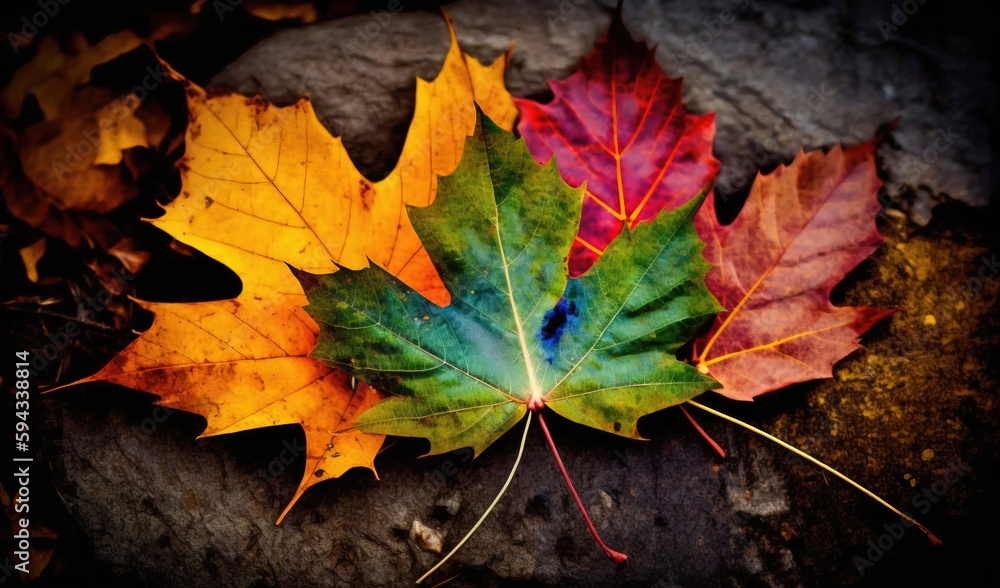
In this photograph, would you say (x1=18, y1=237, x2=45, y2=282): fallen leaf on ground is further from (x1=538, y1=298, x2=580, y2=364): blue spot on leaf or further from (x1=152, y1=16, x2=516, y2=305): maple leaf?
(x1=538, y1=298, x2=580, y2=364): blue spot on leaf

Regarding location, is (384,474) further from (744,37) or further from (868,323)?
(744,37)

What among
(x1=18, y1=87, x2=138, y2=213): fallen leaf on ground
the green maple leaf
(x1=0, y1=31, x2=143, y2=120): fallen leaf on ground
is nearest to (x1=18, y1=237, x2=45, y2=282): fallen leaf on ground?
(x1=18, y1=87, x2=138, y2=213): fallen leaf on ground

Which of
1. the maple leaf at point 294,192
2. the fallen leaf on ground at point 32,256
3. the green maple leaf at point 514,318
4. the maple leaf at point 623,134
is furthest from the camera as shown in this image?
the fallen leaf on ground at point 32,256

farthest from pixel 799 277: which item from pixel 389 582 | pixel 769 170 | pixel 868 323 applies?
pixel 389 582

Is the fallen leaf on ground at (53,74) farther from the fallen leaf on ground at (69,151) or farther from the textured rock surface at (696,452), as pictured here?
the textured rock surface at (696,452)

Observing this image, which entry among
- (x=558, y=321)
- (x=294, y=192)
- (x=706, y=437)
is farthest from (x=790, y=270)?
(x=294, y=192)

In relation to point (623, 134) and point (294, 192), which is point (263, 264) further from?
point (623, 134)

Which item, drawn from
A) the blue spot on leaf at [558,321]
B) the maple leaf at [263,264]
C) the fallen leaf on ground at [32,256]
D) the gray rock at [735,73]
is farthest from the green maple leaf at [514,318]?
the fallen leaf on ground at [32,256]
